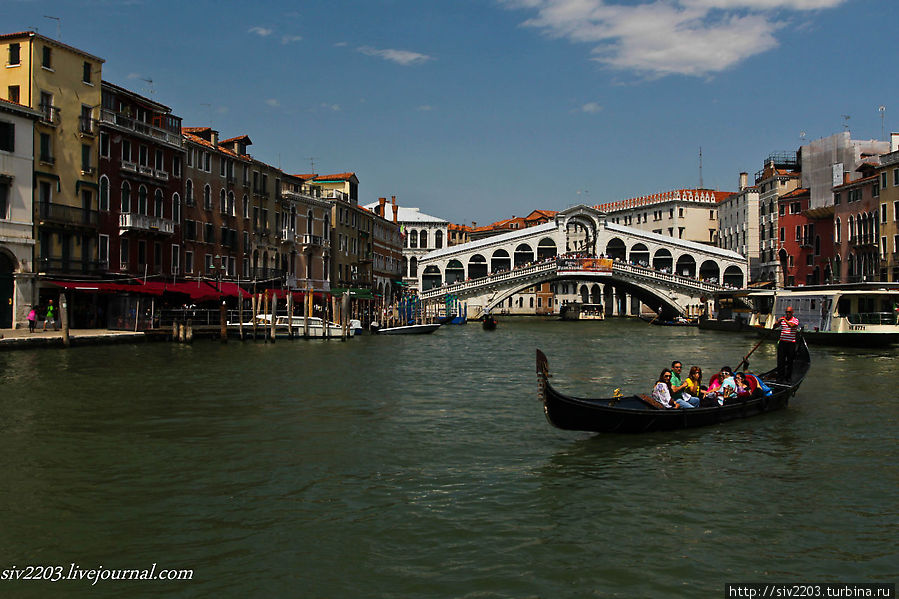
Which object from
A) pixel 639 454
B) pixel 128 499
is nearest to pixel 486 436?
pixel 639 454

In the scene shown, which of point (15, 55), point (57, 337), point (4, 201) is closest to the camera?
point (57, 337)

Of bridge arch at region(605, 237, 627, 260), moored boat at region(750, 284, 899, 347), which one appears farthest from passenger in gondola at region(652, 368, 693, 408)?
bridge arch at region(605, 237, 627, 260)

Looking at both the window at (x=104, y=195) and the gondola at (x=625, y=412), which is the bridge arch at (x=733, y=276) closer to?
the window at (x=104, y=195)

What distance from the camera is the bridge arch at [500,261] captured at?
56125mm

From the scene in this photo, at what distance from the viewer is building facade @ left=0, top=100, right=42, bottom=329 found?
22047 mm

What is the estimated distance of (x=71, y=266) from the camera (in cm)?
2423

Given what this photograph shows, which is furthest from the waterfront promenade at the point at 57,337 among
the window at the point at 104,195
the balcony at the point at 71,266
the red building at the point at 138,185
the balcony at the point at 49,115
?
the balcony at the point at 49,115

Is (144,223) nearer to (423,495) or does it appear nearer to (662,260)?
(423,495)

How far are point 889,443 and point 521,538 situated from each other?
5826 mm

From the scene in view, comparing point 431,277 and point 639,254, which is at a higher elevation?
point 639,254

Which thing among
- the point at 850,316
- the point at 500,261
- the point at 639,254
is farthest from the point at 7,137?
the point at 639,254

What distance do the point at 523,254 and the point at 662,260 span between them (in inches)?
392

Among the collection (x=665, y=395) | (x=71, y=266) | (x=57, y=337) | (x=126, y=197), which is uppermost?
(x=126, y=197)

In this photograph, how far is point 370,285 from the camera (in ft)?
159
